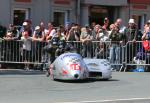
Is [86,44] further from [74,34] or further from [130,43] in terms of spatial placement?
[130,43]

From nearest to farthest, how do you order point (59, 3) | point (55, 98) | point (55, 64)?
point (55, 98)
point (55, 64)
point (59, 3)

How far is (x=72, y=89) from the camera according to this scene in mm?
16359

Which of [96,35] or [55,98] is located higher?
[96,35]

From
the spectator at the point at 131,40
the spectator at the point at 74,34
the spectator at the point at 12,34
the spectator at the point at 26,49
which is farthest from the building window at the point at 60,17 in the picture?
the spectator at the point at 131,40

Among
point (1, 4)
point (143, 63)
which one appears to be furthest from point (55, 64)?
point (1, 4)

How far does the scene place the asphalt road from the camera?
548 inches

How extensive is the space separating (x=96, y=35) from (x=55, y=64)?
5.88 m

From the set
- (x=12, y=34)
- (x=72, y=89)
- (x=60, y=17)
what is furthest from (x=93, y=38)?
(x=72, y=89)

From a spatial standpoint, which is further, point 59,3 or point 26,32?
point 59,3

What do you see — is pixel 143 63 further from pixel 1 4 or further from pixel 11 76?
pixel 1 4

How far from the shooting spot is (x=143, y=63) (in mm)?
22812

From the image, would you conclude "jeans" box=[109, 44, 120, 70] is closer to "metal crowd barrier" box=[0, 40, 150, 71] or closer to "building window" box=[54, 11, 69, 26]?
"metal crowd barrier" box=[0, 40, 150, 71]

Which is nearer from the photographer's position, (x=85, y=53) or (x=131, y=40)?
(x=85, y=53)

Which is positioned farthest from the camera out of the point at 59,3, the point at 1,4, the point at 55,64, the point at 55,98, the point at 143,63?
the point at 59,3
